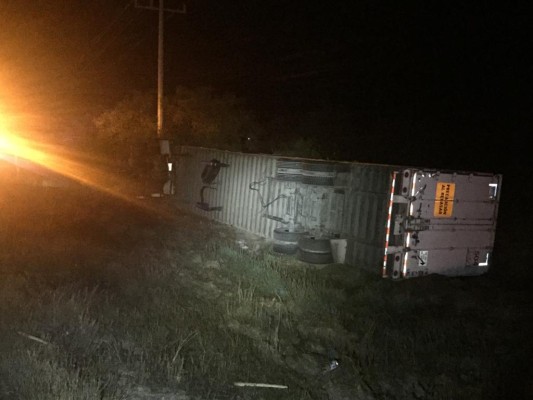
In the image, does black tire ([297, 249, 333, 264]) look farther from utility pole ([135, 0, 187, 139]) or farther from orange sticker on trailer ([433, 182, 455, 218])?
utility pole ([135, 0, 187, 139])

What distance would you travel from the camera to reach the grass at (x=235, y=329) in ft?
17.9

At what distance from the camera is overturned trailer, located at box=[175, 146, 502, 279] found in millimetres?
10297

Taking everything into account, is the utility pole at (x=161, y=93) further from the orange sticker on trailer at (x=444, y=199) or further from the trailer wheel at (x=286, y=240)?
the orange sticker on trailer at (x=444, y=199)

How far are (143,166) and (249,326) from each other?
722 inches

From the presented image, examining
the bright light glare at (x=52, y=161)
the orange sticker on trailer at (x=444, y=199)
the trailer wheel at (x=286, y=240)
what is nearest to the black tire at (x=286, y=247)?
the trailer wheel at (x=286, y=240)

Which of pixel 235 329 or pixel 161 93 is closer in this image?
pixel 235 329

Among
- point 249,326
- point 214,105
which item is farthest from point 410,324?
point 214,105

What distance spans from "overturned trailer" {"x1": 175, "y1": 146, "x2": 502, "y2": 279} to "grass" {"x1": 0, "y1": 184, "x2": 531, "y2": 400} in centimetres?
58

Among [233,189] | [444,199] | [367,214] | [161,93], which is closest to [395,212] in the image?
[367,214]

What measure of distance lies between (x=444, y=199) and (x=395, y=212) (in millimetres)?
1133

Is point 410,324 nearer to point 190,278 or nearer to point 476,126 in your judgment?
point 190,278

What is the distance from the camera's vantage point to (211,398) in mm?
Result: 5160

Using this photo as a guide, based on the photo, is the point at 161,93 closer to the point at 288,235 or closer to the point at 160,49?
the point at 160,49

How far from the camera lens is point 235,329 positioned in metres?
7.21
